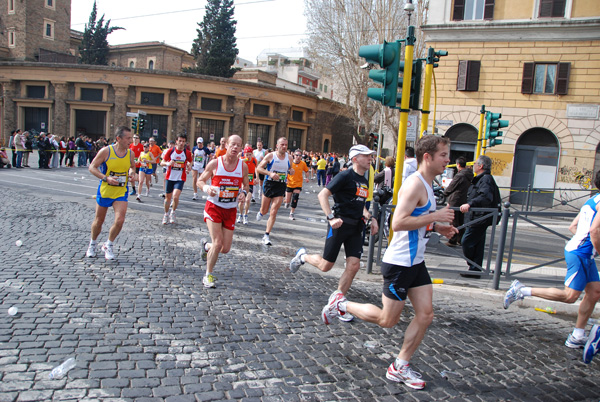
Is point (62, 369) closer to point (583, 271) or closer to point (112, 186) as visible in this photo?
point (112, 186)

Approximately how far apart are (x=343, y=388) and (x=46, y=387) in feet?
7.04

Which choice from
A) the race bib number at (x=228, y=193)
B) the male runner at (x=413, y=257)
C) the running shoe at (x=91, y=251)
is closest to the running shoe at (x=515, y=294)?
the male runner at (x=413, y=257)

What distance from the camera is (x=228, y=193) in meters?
5.90

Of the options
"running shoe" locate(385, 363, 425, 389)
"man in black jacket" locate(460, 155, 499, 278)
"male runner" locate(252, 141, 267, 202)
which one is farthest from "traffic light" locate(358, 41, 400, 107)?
"male runner" locate(252, 141, 267, 202)

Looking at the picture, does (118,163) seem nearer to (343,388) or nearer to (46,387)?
(46,387)

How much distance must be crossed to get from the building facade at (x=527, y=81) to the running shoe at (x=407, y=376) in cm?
1988

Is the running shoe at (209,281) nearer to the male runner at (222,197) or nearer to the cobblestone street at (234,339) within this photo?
the male runner at (222,197)

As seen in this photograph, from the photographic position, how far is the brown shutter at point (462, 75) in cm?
2345

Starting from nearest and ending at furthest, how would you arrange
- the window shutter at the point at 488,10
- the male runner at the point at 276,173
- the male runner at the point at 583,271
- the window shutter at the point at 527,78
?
the male runner at the point at 583,271 → the male runner at the point at 276,173 → the window shutter at the point at 527,78 → the window shutter at the point at 488,10

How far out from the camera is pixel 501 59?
23.0 metres

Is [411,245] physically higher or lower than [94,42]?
lower

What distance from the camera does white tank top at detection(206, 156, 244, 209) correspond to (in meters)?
5.84

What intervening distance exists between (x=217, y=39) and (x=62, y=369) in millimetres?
48923

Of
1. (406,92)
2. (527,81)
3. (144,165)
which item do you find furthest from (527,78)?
(406,92)
